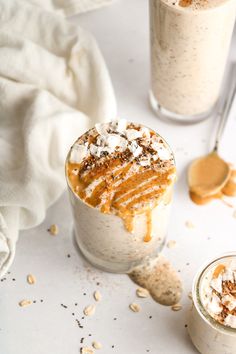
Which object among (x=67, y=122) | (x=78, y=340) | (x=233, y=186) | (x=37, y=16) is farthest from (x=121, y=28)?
(x=78, y=340)

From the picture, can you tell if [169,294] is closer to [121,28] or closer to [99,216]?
[99,216]

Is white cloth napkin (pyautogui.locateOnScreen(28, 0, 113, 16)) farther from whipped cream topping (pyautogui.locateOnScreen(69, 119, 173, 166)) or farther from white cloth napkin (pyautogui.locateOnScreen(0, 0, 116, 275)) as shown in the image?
whipped cream topping (pyautogui.locateOnScreen(69, 119, 173, 166))

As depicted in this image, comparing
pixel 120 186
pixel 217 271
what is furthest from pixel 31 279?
pixel 217 271

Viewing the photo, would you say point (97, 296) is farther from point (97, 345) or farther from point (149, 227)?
point (149, 227)

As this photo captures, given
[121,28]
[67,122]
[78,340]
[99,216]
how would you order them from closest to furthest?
1. [99,216]
2. [78,340]
3. [67,122]
4. [121,28]

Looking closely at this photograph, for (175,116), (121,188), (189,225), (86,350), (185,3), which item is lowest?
(86,350)

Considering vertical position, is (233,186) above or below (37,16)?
below

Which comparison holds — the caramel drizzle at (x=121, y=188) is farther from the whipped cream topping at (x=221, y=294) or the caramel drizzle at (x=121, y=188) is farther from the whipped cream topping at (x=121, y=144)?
the whipped cream topping at (x=221, y=294)
